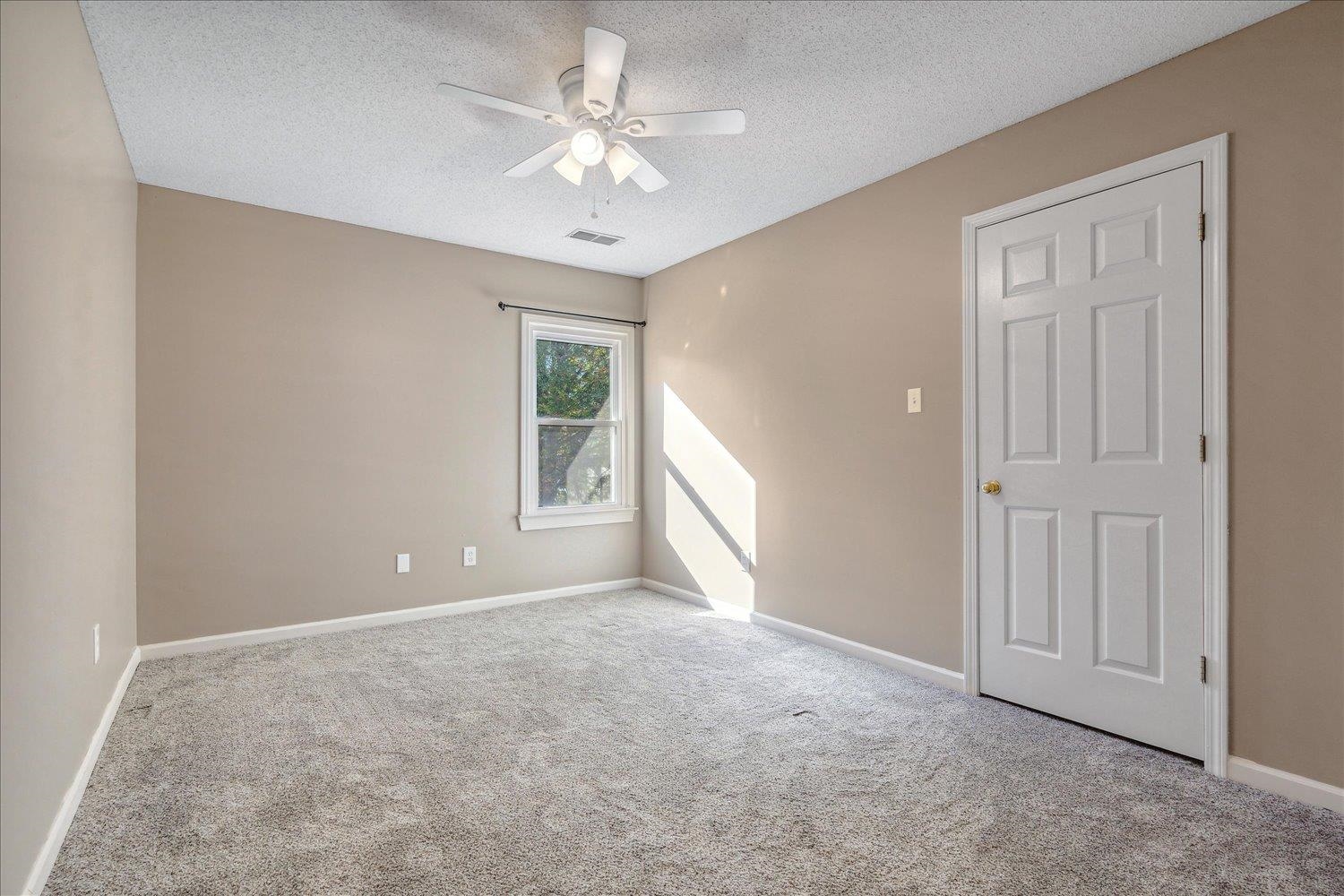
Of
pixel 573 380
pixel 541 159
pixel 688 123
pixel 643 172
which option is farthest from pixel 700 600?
pixel 688 123

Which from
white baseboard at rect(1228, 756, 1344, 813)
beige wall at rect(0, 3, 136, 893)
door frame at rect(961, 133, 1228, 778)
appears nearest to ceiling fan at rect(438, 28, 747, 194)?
beige wall at rect(0, 3, 136, 893)

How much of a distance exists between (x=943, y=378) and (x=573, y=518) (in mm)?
2838

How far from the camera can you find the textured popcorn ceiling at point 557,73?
7.20 feet

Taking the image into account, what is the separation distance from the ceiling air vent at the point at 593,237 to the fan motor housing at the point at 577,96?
1687 mm

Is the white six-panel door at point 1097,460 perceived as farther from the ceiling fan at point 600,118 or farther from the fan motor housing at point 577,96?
the fan motor housing at point 577,96

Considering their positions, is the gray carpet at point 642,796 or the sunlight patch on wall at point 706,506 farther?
the sunlight patch on wall at point 706,506

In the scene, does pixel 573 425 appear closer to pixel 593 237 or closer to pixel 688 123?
pixel 593 237

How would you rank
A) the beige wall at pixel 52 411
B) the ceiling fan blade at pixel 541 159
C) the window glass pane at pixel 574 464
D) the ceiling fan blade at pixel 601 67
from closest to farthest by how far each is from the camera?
the beige wall at pixel 52 411 → the ceiling fan blade at pixel 601 67 → the ceiling fan blade at pixel 541 159 → the window glass pane at pixel 574 464

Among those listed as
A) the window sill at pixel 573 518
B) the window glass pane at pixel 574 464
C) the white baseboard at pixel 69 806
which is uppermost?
the window glass pane at pixel 574 464

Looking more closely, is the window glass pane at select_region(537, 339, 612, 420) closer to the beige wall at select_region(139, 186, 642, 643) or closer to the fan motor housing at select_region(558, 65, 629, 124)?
the beige wall at select_region(139, 186, 642, 643)

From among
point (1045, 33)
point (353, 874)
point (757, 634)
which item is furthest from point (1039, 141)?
point (353, 874)

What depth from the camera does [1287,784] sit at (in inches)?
84.3

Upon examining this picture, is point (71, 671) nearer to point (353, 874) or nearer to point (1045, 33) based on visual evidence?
point (353, 874)

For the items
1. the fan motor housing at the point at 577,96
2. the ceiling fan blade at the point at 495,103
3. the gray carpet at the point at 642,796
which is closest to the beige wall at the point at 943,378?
the gray carpet at the point at 642,796
